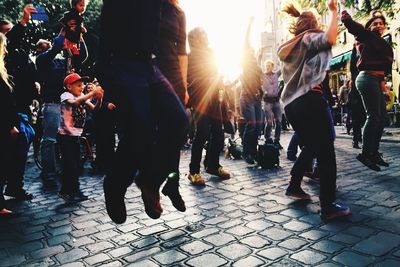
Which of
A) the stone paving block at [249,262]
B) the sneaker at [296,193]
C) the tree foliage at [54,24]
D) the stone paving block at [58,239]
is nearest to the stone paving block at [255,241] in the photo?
the stone paving block at [249,262]

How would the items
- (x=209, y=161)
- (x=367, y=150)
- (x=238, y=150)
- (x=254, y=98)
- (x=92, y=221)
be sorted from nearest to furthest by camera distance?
(x=92, y=221)
(x=367, y=150)
(x=209, y=161)
(x=254, y=98)
(x=238, y=150)

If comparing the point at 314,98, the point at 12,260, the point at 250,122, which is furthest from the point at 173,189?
the point at 250,122

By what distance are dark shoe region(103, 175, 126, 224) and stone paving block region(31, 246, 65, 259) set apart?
597 mm

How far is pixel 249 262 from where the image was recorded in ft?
7.93

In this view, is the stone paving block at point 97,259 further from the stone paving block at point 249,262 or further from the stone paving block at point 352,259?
the stone paving block at point 352,259

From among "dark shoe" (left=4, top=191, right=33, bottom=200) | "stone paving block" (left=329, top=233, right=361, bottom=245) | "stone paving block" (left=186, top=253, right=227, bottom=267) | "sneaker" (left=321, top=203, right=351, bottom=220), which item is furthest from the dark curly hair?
"dark shoe" (left=4, top=191, right=33, bottom=200)

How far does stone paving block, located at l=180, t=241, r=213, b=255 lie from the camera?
265 centimetres

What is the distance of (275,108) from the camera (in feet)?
28.9

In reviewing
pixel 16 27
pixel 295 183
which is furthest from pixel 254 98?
pixel 16 27

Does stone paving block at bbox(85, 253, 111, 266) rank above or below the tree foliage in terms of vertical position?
below

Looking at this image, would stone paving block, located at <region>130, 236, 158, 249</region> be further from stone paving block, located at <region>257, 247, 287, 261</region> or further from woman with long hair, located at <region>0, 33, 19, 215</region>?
woman with long hair, located at <region>0, 33, 19, 215</region>

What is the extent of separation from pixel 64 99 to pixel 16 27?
52.0 inches

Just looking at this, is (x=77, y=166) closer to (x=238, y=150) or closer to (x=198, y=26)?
(x=198, y=26)

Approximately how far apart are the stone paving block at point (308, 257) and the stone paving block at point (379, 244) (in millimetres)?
313
